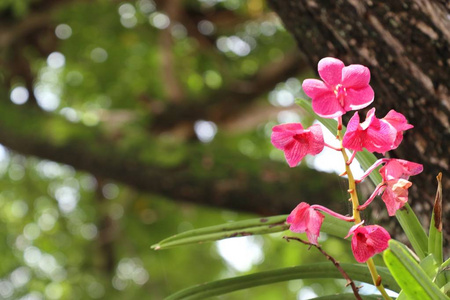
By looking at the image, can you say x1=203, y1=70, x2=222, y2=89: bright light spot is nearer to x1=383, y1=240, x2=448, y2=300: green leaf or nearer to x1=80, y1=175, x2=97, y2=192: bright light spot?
x1=80, y1=175, x2=97, y2=192: bright light spot

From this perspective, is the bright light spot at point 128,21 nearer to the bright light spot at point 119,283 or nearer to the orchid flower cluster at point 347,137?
the bright light spot at point 119,283

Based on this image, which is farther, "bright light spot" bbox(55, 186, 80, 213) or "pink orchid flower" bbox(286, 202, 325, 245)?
"bright light spot" bbox(55, 186, 80, 213)

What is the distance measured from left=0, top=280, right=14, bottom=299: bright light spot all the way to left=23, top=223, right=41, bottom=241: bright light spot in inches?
24.5

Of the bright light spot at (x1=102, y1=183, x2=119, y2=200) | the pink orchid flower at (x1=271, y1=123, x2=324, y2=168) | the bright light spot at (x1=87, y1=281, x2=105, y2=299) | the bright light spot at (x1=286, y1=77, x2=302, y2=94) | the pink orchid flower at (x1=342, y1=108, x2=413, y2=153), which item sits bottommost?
the bright light spot at (x1=87, y1=281, x2=105, y2=299)

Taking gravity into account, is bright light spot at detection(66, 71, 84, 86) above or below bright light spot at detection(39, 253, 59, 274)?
above

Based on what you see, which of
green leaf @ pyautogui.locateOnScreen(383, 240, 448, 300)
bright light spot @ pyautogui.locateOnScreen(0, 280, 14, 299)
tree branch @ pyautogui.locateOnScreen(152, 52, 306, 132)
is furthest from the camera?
tree branch @ pyautogui.locateOnScreen(152, 52, 306, 132)

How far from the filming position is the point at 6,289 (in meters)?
3.35

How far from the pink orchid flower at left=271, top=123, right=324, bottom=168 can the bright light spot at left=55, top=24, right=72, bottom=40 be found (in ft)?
11.7

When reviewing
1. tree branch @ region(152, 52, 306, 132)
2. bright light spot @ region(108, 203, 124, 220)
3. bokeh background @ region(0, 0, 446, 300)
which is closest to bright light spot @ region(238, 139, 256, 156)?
bokeh background @ region(0, 0, 446, 300)

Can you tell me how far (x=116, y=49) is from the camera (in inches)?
155

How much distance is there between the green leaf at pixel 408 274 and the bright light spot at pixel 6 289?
2.97 m

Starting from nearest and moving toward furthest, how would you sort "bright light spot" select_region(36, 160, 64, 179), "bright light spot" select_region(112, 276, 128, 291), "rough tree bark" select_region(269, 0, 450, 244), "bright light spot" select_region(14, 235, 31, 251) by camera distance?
"rough tree bark" select_region(269, 0, 450, 244), "bright light spot" select_region(112, 276, 128, 291), "bright light spot" select_region(14, 235, 31, 251), "bright light spot" select_region(36, 160, 64, 179)

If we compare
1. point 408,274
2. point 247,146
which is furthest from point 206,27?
point 408,274

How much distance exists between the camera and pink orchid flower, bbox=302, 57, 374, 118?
593 millimetres
